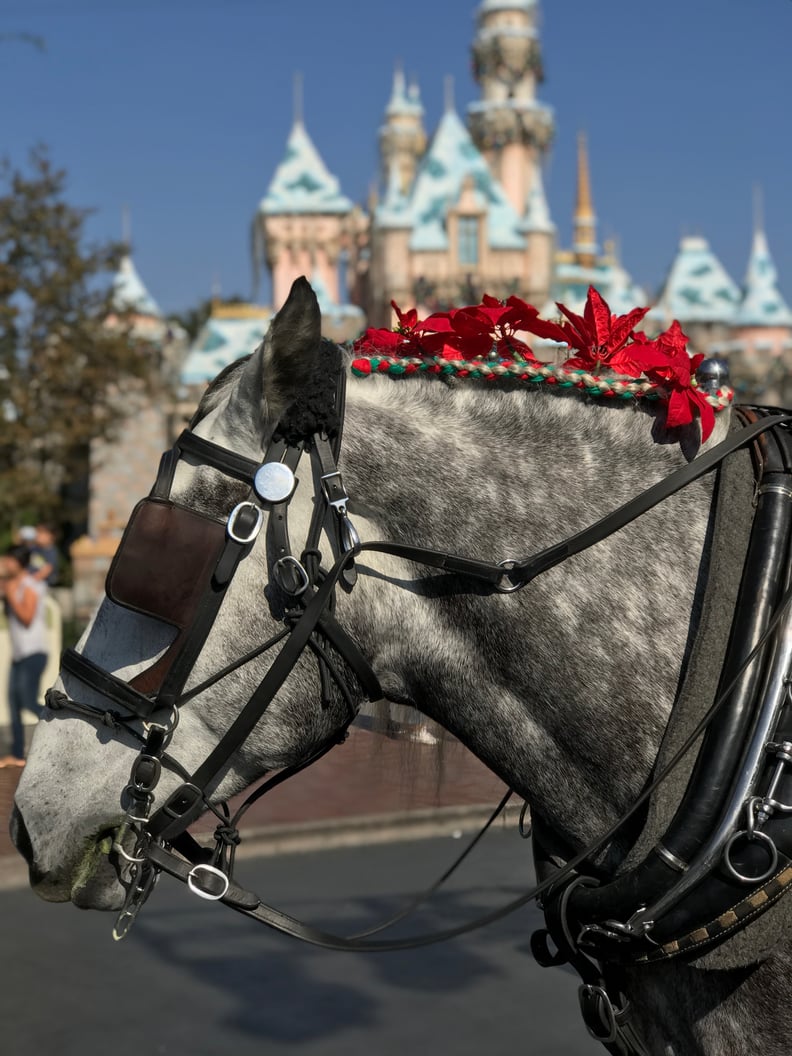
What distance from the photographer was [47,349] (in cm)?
2609

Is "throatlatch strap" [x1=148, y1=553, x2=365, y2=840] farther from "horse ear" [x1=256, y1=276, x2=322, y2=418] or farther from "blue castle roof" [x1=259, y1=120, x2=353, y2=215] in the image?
"blue castle roof" [x1=259, y1=120, x2=353, y2=215]

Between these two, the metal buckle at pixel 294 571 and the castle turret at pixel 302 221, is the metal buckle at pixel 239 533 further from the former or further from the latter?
the castle turret at pixel 302 221

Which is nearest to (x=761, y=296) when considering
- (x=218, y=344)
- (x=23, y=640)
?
(x=218, y=344)

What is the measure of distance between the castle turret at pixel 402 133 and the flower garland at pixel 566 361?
5984 cm

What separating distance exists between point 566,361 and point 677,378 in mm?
214

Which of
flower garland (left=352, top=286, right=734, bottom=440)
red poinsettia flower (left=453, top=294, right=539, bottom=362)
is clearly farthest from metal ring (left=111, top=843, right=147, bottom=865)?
red poinsettia flower (left=453, top=294, right=539, bottom=362)

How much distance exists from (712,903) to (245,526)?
0.90 meters

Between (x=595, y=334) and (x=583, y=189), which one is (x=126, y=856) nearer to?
(x=595, y=334)

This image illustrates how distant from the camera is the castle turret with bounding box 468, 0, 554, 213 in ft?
161

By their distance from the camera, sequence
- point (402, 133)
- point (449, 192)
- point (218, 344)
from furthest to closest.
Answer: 1. point (402, 133)
2. point (449, 192)
3. point (218, 344)

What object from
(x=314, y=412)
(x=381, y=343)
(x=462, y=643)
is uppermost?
(x=381, y=343)

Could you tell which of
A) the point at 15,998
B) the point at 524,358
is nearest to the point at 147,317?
the point at 15,998

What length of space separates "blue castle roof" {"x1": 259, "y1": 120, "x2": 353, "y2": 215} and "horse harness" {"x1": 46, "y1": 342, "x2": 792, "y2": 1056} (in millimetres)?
46157

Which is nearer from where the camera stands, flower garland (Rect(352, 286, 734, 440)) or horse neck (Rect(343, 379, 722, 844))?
horse neck (Rect(343, 379, 722, 844))
